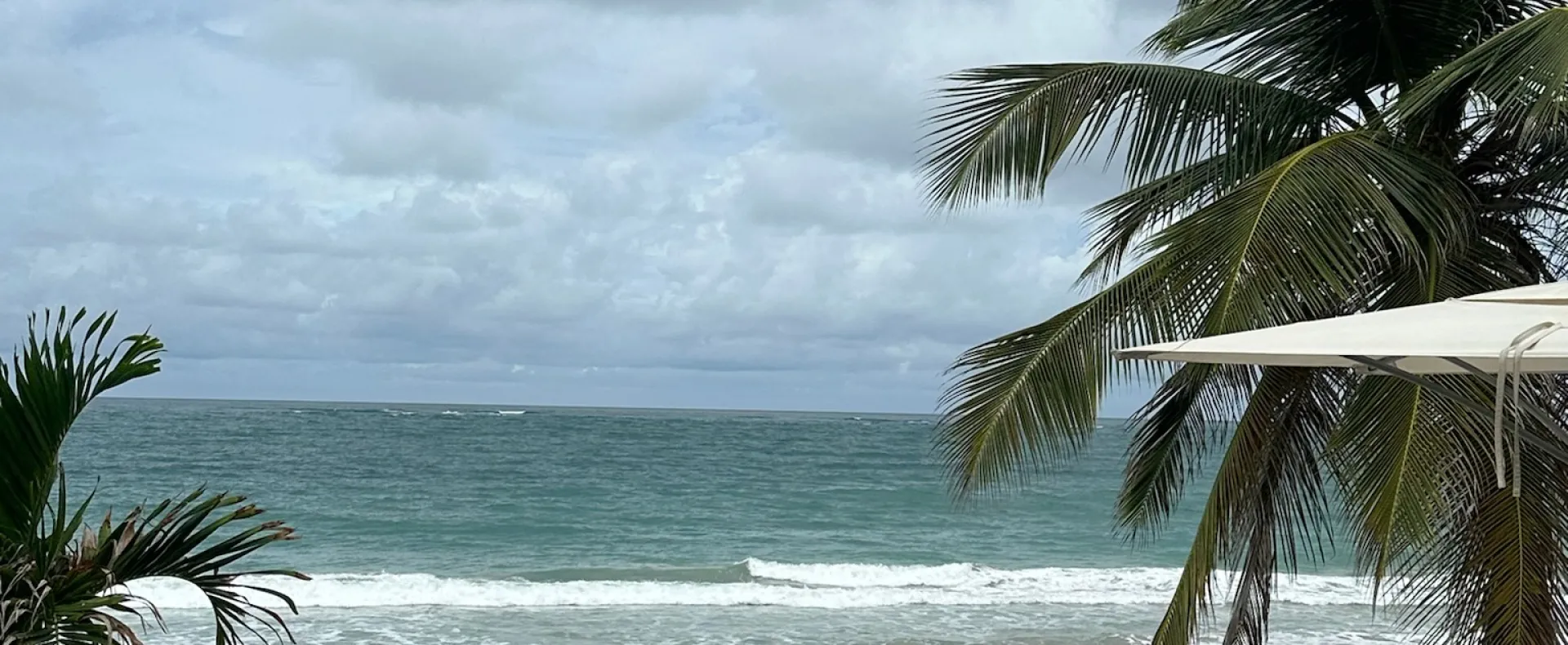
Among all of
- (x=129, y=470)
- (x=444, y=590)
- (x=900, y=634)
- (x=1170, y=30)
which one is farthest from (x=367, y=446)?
(x=1170, y=30)

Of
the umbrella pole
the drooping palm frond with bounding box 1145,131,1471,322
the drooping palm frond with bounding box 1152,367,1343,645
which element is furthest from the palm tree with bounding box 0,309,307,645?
the drooping palm frond with bounding box 1152,367,1343,645

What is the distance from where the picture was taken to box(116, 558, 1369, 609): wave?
1559cm

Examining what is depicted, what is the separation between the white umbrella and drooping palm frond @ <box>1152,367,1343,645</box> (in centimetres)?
210

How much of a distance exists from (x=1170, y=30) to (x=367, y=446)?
41884 mm

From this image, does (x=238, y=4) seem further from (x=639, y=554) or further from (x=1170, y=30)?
(x=639, y=554)

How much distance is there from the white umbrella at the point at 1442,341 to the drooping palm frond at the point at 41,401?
2.76 meters

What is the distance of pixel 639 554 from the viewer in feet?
71.0

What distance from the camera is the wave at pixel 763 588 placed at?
51.1 ft

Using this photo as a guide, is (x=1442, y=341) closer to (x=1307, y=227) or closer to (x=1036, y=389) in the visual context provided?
(x=1307, y=227)

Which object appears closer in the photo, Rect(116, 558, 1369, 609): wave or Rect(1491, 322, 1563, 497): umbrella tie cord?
Rect(1491, 322, 1563, 497): umbrella tie cord

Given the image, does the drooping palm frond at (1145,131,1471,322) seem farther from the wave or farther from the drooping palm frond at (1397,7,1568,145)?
the wave

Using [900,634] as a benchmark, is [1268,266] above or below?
above

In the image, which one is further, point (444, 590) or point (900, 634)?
point (444, 590)

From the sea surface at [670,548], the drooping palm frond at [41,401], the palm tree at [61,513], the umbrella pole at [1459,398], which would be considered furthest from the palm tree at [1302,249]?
the drooping palm frond at [41,401]
